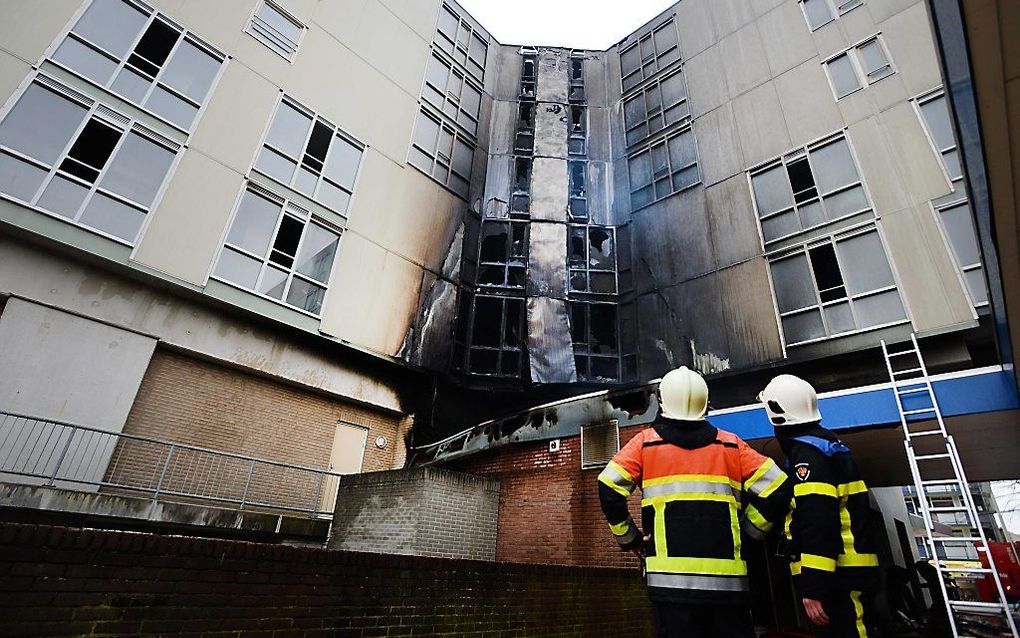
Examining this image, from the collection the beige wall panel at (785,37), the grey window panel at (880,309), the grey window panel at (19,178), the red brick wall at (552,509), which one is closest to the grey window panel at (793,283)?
the grey window panel at (880,309)

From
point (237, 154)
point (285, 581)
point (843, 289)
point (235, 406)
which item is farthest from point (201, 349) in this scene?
point (843, 289)

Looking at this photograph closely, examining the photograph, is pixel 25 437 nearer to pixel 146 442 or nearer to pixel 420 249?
pixel 146 442

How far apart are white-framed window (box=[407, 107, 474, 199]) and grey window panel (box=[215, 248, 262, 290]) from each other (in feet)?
22.6

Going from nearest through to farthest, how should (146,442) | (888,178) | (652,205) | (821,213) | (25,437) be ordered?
(25,437) → (146,442) → (888,178) → (821,213) → (652,205)

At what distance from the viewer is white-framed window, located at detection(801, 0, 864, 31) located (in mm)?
14543

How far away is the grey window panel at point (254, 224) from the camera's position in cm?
1266

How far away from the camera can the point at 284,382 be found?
12.8m

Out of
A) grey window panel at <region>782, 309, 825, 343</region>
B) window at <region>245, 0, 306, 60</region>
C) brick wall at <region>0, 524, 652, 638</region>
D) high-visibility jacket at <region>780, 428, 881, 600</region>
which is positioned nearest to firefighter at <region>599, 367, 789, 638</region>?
high-visibility jacket at <region>780, 428, 881, 600</region>

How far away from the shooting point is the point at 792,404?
3.71m

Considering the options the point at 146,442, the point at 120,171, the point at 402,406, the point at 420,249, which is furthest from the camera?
the point at 420,249

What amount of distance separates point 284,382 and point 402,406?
352 cm

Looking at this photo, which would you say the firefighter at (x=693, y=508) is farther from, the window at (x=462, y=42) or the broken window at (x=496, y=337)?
the window at (x=462, y=42)

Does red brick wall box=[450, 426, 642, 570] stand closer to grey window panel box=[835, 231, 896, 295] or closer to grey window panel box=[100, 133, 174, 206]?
grey window panel box=[835, 231, 896, 295]

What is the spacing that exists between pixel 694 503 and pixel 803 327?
11.3m
